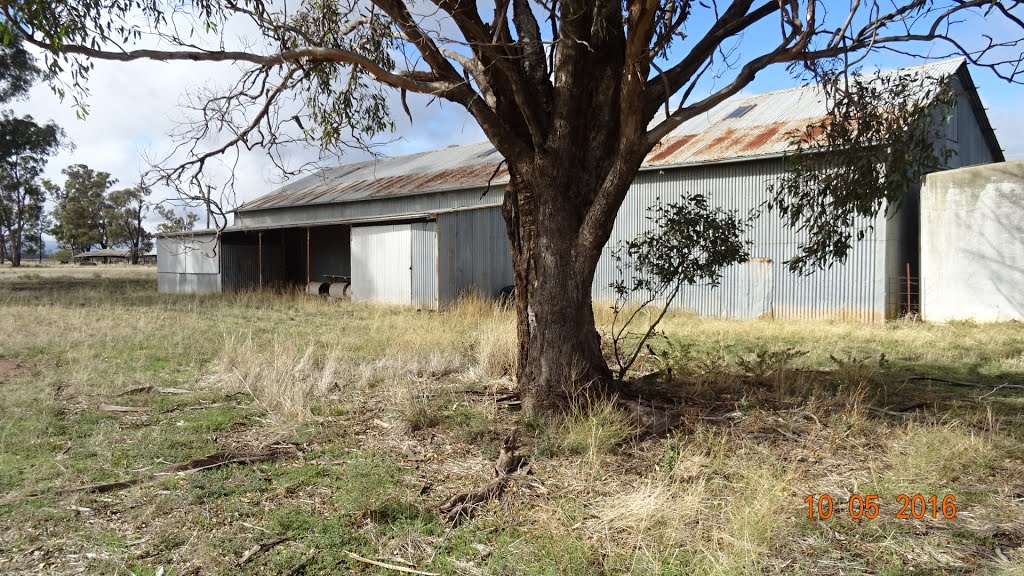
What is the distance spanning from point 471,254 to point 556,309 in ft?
44.7

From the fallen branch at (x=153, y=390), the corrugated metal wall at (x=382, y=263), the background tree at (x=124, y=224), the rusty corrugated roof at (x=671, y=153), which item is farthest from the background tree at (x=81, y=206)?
the fallen branch at (x=153, y=390)

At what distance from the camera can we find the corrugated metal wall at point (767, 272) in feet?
49.7

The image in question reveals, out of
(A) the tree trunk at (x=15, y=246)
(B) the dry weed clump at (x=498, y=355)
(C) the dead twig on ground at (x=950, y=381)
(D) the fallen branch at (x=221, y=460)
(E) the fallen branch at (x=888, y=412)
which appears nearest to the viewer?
(D) the fallen branch at (x=221, y=460)

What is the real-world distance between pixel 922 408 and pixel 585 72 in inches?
194

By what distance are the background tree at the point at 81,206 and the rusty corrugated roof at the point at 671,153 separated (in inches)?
2086

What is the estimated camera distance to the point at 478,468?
16.8 feet

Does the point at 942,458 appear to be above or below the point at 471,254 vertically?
below

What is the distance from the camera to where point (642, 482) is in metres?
4.67

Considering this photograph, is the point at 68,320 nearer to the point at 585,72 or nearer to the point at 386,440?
the point at 386,440

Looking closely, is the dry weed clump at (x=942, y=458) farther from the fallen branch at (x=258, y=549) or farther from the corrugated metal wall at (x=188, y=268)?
the corrugated metal wall at (x=188, y=268)

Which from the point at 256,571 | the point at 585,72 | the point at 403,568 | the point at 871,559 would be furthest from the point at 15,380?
the point at 871,559

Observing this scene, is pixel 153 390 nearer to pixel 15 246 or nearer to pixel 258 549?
pixel 258 549

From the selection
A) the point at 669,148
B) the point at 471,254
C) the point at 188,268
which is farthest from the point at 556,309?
the point at 188,268
